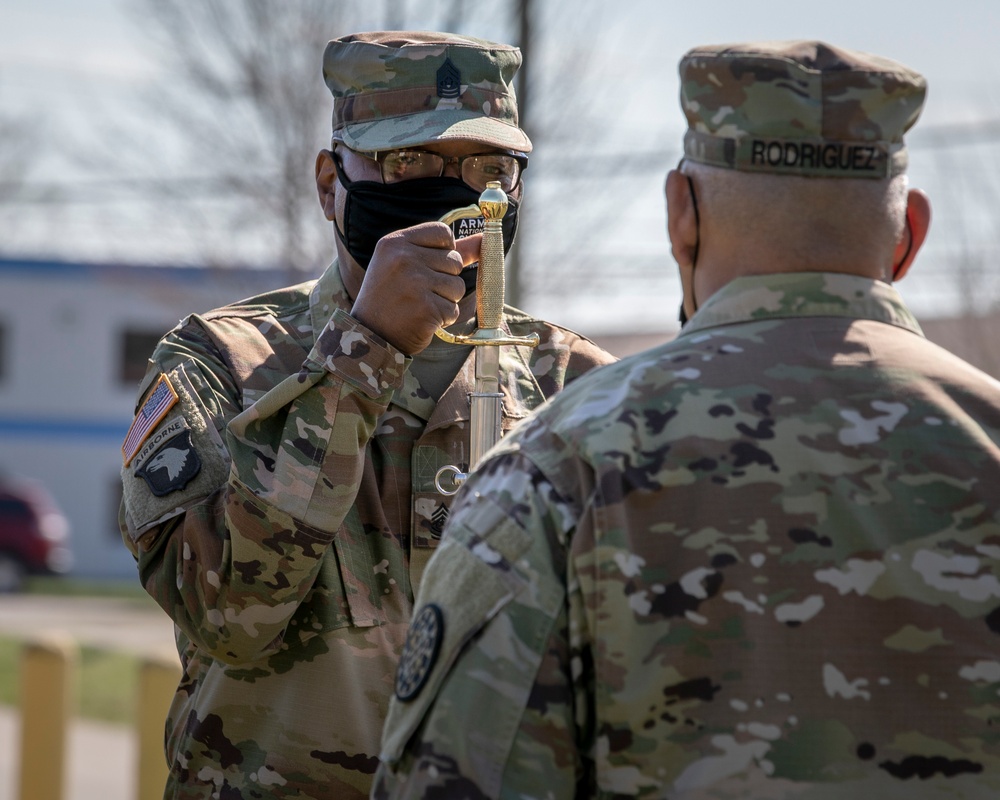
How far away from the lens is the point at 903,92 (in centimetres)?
184

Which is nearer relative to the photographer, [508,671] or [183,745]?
[508,671]

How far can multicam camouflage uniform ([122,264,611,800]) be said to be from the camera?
2.53 meters

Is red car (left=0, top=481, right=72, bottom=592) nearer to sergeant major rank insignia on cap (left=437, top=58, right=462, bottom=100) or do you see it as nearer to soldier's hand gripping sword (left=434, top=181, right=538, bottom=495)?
sergeant major rank insignia on cap (left=437, top=58, right=462, bottom=100)

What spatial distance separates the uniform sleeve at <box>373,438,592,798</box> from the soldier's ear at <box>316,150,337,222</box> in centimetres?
138

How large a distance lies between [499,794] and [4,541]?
22735mm

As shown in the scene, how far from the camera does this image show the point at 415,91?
2.91m

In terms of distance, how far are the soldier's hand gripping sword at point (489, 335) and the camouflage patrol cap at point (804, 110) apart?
747mm

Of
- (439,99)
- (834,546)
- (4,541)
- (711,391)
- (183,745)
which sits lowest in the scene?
(4,541)

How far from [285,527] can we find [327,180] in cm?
87

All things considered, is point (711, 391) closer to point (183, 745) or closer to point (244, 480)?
point (244, 480)

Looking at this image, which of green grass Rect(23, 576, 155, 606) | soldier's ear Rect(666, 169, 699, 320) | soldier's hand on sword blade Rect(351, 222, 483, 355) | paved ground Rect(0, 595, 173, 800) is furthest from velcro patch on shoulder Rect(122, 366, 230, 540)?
green grass Rect(23, 576, 155, 606)

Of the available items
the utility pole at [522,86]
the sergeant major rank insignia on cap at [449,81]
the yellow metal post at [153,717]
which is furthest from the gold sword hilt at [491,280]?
the utility pole at [522,86]

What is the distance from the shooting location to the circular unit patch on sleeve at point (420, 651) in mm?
1732

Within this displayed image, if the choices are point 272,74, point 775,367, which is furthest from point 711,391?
point 272,74
